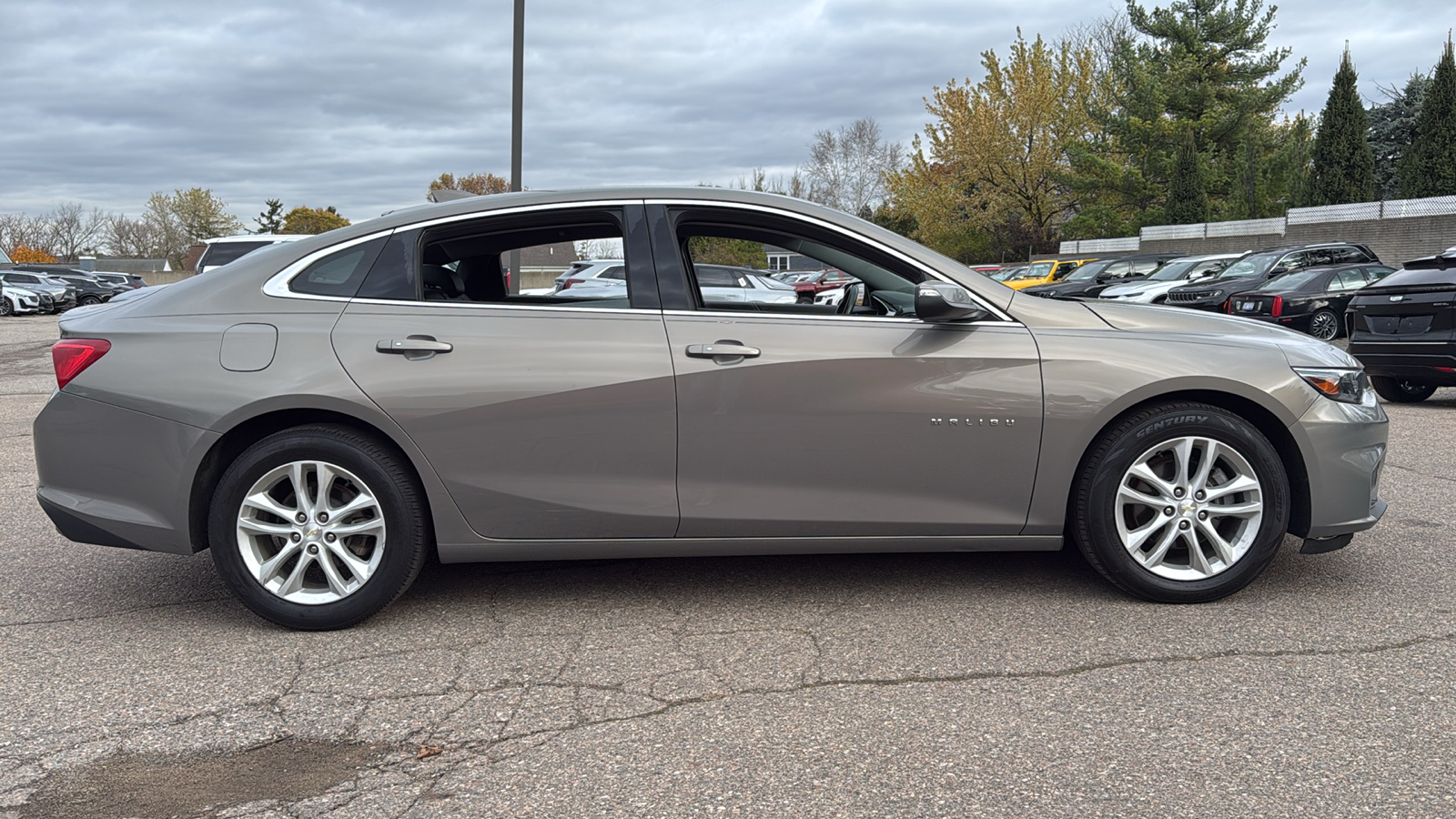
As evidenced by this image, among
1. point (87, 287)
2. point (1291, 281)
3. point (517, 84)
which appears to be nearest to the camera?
point (517, 84)

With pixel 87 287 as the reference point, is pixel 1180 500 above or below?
below

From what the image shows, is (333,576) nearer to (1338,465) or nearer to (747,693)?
(747,693)

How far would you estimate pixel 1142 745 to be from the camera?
9.55 feet

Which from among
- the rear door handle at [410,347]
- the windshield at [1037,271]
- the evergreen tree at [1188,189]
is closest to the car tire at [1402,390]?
the rear door handle at [410,347]

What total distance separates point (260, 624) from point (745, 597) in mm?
1816

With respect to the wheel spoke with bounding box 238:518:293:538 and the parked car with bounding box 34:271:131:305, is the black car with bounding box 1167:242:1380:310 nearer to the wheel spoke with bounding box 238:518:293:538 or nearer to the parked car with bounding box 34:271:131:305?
the wheel spoke with bounding box 238:518:293:538

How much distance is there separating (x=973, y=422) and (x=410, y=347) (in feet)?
6.64

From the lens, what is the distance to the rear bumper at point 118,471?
386cm

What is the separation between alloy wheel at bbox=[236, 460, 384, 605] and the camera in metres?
3.85

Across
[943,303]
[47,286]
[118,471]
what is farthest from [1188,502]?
[47,286]

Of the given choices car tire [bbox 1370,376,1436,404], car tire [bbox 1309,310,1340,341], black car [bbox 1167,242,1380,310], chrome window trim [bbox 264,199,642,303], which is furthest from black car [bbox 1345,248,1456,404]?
black car [bbox 1167,242,1380,310]

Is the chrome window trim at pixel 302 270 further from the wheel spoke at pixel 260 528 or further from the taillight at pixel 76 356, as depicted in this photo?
the wheel spoke at pixel 260 528

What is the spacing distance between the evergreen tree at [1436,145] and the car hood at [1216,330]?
27.5m

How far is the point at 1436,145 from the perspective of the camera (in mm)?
27016
